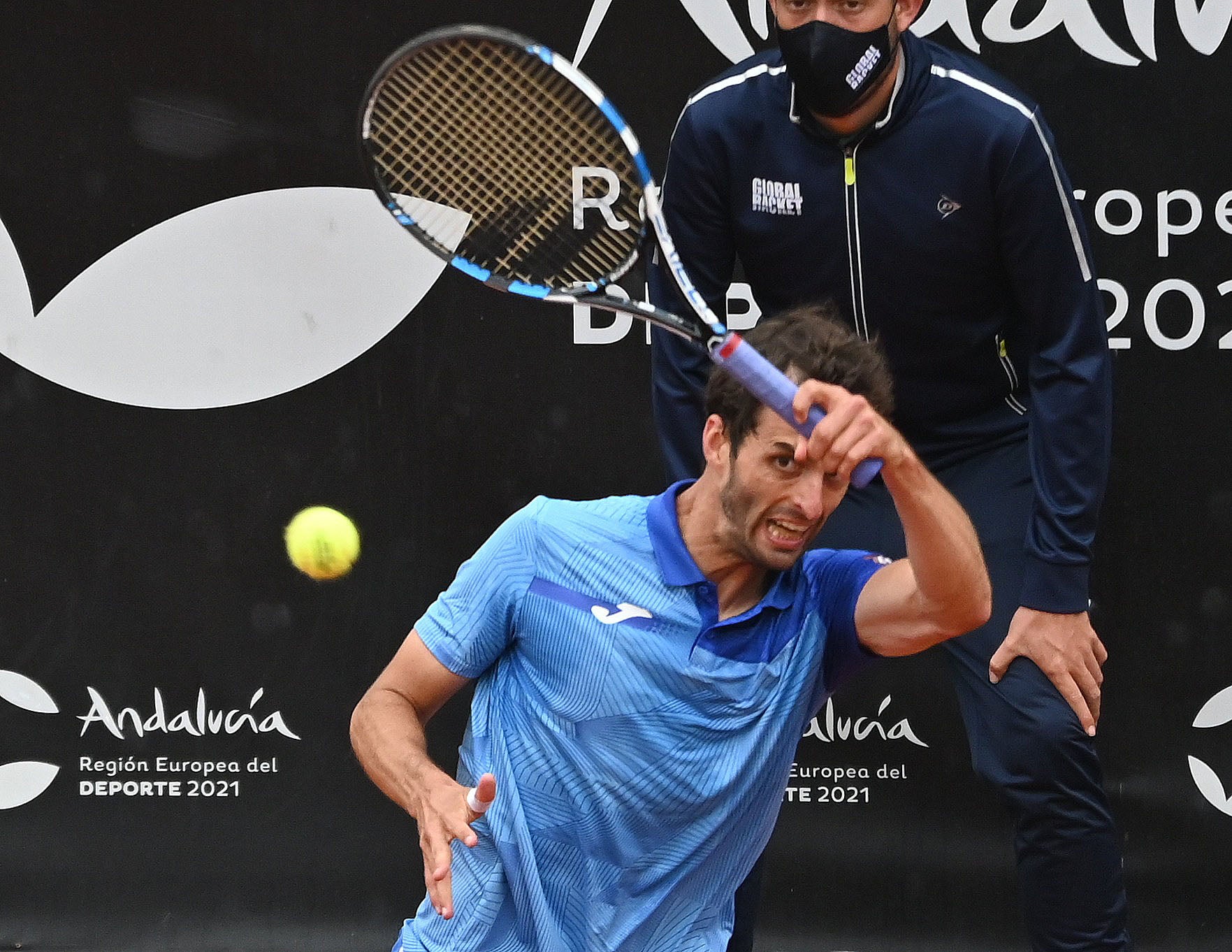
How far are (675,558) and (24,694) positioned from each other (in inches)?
78.0

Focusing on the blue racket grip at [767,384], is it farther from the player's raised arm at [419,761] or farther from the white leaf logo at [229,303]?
the white leaf logo at [229,303]

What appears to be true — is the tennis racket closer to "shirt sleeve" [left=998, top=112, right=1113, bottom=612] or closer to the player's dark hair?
the player's dark hair

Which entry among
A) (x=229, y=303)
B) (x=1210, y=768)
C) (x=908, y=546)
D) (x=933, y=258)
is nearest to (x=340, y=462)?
(x=229, y=303)

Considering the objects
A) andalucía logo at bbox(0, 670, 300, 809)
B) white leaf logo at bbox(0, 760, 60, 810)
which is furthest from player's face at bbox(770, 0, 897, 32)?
white leaf logo at bbox(0, 760, 60, 810)

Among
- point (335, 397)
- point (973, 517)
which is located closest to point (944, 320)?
point (973, 517)

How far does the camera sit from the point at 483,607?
7.04 feet

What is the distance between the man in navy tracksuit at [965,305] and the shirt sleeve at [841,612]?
49cm

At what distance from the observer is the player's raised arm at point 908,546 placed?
1.77 m

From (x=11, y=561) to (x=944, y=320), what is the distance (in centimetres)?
202

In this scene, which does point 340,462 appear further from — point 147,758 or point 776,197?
point 776,197

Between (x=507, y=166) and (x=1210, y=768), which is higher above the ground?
(x=507, y=166)

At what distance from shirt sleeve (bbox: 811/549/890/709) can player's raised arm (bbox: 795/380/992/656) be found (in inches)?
0.6

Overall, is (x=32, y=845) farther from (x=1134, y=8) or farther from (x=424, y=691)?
(x=1134, y=8)

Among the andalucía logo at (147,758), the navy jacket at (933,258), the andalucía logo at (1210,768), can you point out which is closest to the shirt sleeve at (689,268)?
the navy jacket at (933,258)
